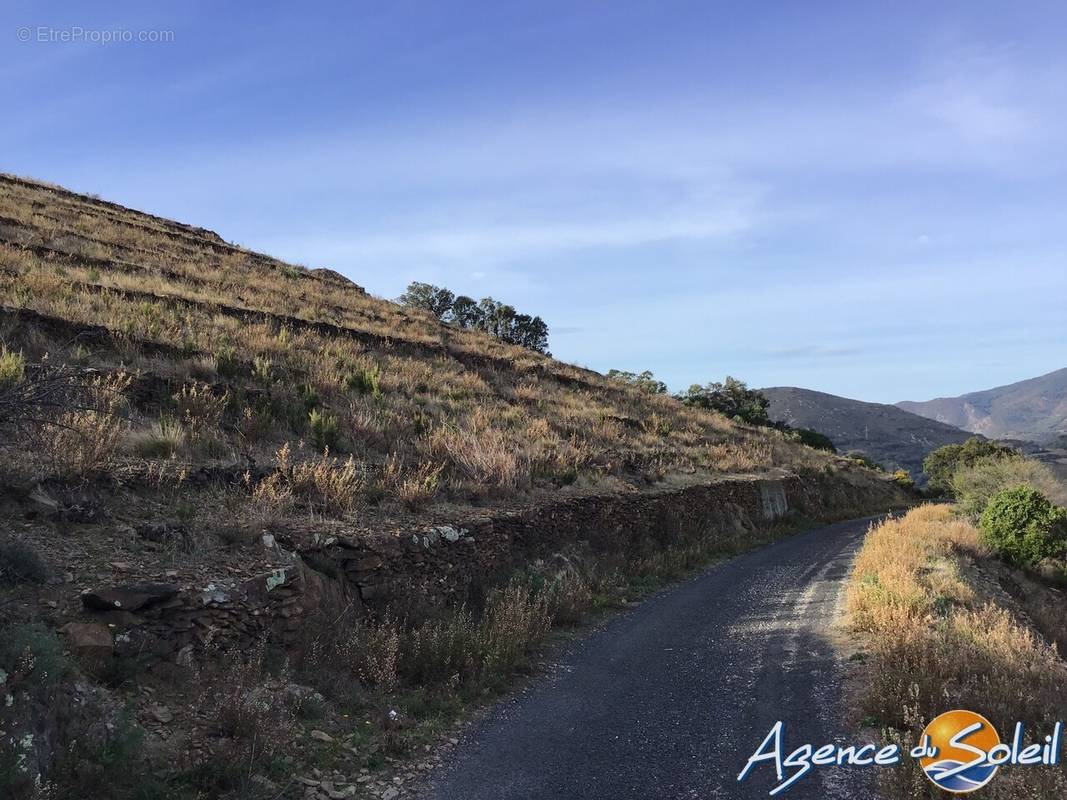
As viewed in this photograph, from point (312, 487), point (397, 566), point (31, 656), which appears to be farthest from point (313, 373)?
point (31, 656)

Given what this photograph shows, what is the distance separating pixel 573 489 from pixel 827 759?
9872 mm

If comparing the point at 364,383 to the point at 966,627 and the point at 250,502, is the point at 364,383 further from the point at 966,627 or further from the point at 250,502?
the point at 966,627

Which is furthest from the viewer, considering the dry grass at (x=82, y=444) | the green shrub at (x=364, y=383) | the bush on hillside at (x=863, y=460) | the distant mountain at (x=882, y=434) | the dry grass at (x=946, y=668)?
the distant mountain at (x=882, y=434)

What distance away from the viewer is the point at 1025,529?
1886cm

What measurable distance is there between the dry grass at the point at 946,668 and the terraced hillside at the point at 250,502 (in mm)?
4413

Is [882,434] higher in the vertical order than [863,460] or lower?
higher

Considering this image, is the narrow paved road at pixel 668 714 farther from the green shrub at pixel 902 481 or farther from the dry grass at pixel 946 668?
the green shrub at pixel 902 481

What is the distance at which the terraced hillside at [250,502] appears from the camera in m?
5.43

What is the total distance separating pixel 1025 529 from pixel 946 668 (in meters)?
15.5

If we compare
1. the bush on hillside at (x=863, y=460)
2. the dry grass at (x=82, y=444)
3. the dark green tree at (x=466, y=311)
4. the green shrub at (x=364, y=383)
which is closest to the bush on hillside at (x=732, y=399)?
the bush on hillside at (x=863, y=460)

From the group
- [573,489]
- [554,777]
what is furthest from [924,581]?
[554,777]

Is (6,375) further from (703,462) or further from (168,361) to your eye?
(703,462)

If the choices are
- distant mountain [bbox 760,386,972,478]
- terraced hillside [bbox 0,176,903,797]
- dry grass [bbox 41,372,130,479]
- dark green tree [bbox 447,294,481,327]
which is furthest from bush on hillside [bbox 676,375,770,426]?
distant mountain [bbox 760,386,972,478]

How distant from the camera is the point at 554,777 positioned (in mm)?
5582
